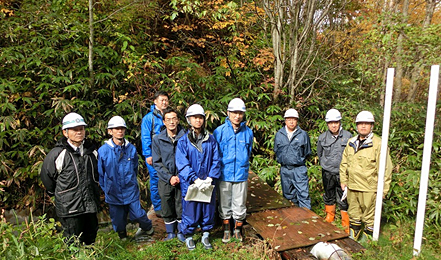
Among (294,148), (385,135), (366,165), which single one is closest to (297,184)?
(294,148)

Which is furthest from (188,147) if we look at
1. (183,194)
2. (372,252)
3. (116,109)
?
(116,109)

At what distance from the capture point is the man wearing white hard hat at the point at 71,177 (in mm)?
3475

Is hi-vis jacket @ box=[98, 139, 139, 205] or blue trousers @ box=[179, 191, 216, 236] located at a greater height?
hi-vis jacket @ box=[98, 139, 139, 205]

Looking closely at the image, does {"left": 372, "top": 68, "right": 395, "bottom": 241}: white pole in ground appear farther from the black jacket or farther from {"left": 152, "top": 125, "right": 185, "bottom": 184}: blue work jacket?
the black jacket

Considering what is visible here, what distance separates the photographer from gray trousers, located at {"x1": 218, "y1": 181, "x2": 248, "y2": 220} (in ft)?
13.8

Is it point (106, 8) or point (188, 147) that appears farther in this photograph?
point (106, 8)

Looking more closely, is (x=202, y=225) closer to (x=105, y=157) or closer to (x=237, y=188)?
(x=237, y=188)

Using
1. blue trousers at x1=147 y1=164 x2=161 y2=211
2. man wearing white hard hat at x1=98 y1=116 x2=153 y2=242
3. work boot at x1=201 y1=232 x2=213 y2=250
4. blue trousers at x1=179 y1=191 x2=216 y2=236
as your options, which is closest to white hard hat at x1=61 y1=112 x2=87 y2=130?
man wearing white hard hat at x1=98 y1=116 x2=153 y2=242

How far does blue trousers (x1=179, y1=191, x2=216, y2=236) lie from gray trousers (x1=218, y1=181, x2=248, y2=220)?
0.79ft

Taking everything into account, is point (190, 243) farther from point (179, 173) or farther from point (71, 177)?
point (71, 177)

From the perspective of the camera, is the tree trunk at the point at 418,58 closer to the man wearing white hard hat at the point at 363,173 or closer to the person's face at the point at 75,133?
the man wearing white hard hat at the point at 363,173

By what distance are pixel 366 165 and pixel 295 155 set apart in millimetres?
1209

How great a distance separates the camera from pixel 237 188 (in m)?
4.20

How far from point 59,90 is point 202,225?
4612 mm
